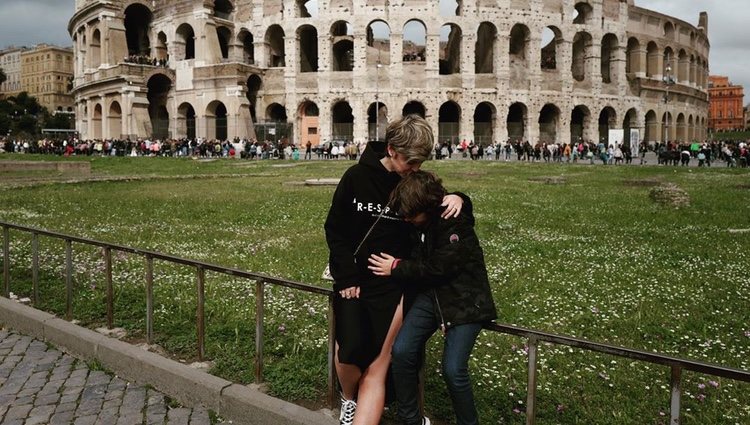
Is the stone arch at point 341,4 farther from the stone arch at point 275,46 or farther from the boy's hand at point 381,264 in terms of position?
the boy's hand at point 381,264

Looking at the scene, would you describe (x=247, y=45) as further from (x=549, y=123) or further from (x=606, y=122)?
(x=606, y=122)

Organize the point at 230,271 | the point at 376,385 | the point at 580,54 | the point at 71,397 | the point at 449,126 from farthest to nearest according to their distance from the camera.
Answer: the point at 580,54
the point at 449,126
the point at 71,397
the point at 230,271
the point at 376,385

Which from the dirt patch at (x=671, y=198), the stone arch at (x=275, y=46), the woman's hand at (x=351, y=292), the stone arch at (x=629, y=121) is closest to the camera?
the woman's hand at (x=351, y=292)

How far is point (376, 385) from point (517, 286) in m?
4.29

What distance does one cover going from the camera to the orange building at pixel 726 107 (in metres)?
145

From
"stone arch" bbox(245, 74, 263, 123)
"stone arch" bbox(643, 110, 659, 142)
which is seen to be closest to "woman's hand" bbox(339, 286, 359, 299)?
"stone arch" bbox(245, 74, 263, 123)

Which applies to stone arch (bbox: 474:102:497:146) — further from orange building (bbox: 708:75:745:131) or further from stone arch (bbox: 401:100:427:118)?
orange building (bbox: 708:75:745:131)

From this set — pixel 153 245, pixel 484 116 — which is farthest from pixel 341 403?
pixel 484 116

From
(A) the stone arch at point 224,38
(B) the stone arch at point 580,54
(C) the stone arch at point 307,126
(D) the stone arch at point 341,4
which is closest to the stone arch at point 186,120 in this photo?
(A) the stone arch at point 224,38

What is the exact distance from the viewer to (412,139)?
11.2 ft

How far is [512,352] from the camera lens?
5.35 m

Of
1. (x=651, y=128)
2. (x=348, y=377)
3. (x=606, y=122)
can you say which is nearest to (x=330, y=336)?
(x=348, y=377)

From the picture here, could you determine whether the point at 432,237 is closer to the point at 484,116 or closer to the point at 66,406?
the point at 66,406

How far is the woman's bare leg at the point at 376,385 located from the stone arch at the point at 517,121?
154 ft
